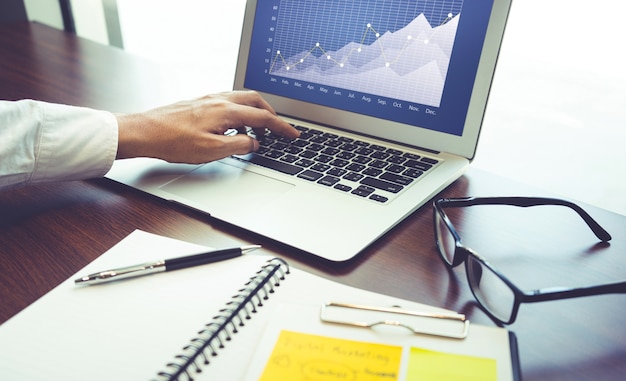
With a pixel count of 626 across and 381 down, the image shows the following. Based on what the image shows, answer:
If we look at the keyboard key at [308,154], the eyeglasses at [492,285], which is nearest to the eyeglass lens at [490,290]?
the eyeglasses at [492,285]

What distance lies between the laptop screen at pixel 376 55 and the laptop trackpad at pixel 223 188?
22 cm

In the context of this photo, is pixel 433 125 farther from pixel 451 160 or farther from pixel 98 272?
pixel 98 272

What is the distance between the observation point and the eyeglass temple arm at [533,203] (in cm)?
66

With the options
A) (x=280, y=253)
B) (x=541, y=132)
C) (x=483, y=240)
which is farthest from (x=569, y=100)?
(x=280, y=253)

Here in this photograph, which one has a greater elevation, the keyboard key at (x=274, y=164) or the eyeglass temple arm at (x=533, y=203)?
the eyeglass temple arm at (x=533, y=203)

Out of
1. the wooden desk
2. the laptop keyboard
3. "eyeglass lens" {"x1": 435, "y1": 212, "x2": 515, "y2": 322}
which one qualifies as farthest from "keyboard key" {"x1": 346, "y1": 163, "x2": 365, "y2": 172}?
"eyeglass lens" {"x1": 435, "y1": 212, "x2": 515, "y2": 322}

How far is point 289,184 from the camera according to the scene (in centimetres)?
72

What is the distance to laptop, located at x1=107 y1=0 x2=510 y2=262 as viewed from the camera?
25.8 inches

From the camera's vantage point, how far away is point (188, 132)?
2.40 feet

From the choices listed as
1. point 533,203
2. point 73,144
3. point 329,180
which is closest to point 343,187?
point 329,180

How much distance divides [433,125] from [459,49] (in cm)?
11

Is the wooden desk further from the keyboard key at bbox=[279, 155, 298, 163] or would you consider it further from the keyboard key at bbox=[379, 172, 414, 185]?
the keyboard key at bbox=[279, 155, 298, 163]

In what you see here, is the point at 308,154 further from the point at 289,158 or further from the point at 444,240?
the point at 444,240

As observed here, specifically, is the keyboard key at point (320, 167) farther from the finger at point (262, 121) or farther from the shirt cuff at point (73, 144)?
the shirt cuff at point (73, 144)
